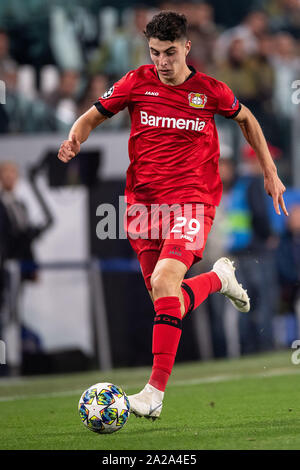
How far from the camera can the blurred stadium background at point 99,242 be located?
33.8 feet

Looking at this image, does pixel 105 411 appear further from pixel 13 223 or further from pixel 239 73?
pixel 239 73

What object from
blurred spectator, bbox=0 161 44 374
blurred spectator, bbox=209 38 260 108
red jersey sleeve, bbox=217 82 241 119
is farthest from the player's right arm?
blurred spectator, bbox=209 38 260 108

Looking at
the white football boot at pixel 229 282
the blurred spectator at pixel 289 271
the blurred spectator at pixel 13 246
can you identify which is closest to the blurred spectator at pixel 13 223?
the blurred spectator at pixel 13 246

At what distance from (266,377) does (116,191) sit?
3.07 meters

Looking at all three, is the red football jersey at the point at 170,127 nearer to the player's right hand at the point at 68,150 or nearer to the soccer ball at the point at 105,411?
the player's right hand at the point at 68,150

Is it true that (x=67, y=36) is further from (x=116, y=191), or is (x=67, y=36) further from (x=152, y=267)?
(x=152, y=267)

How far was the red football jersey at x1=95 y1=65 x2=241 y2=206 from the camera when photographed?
597cm

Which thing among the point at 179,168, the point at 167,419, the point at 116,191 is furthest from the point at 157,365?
the point at 116,191

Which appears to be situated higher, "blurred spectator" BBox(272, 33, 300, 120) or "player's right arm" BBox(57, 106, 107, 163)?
"blurred spectator" BBox(272, 33, 300, 120)

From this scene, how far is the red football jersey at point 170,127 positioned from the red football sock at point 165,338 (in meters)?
0.79

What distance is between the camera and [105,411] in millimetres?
5078

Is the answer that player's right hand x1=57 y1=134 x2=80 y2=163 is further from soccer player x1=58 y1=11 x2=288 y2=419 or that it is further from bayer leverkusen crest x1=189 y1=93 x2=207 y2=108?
bayer leverkusen crest x1=189 y1=93 x2=207 y2=108

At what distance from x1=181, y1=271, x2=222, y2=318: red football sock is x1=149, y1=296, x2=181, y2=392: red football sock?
44 centimetres

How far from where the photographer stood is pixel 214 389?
7789mm
